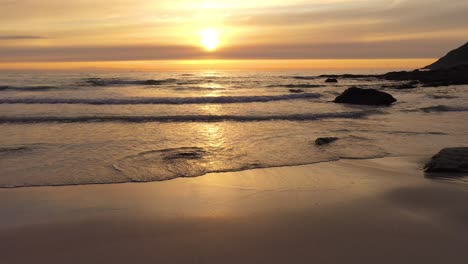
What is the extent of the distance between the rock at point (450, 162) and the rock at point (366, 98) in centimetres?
1445

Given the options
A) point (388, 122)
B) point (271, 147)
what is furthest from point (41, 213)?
point (388, 122)

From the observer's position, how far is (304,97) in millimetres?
27438

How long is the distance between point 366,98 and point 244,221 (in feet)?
60.9

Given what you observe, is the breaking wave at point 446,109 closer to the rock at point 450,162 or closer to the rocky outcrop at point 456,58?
the rock at point 450,162

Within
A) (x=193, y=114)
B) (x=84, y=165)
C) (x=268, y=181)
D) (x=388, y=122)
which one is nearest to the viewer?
(x=268, y=181)

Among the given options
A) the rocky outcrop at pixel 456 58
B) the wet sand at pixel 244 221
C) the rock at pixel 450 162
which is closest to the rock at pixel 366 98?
the rock at pixel 450 162

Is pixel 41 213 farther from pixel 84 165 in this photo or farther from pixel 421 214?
pixel 421 214

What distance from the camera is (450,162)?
7266mm

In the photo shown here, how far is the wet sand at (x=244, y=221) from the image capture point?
4.14 metres

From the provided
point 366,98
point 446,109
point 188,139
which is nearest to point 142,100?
point 366,98

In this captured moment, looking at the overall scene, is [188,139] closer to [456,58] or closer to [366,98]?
[366,98]

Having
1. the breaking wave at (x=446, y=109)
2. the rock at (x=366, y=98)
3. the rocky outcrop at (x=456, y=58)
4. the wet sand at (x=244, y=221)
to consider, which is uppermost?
the rocky outcrop at (x=456, y=58)

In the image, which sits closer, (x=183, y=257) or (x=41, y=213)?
(x=183, y=257)

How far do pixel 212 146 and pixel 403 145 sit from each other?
468 centimetres
